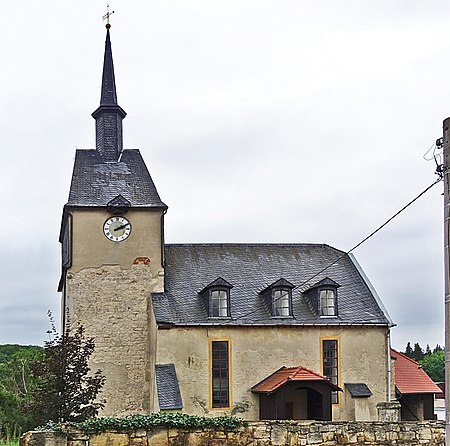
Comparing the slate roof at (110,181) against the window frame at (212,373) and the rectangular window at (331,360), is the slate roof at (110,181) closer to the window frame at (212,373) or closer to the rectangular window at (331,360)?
the window frame at (212,373)

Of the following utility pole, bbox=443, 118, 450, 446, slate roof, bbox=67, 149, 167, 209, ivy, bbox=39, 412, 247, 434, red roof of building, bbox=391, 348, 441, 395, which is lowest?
ivy, bbox=39, 412, 247, 434

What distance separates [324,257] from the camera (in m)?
32.9

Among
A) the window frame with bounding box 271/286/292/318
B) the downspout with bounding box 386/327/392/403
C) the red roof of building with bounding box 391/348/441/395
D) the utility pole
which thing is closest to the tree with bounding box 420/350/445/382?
the red roof of building with bounding box 391/348/441/395

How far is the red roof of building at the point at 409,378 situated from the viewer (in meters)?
31.7

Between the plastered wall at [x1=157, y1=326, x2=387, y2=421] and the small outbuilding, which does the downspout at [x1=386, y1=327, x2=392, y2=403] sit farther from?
the small outbuilding

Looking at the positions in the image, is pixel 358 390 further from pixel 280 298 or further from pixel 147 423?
pixel 147 423

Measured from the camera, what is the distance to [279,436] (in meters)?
16.7

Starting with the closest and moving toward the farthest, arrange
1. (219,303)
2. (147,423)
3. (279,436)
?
(147,423) → (279,436) → (219,303)

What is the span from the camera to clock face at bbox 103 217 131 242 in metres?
30.2

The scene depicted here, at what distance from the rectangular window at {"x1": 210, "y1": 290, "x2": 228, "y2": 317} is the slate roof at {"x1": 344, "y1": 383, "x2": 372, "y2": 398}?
16.2 feet

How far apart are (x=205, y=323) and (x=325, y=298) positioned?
14.7 ft

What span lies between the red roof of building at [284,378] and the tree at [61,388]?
6.42 meters

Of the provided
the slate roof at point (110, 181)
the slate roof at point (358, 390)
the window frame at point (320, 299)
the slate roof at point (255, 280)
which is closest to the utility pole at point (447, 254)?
the slate roof at point (255, 280)

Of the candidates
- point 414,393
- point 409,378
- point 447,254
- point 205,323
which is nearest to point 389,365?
point 414,393
